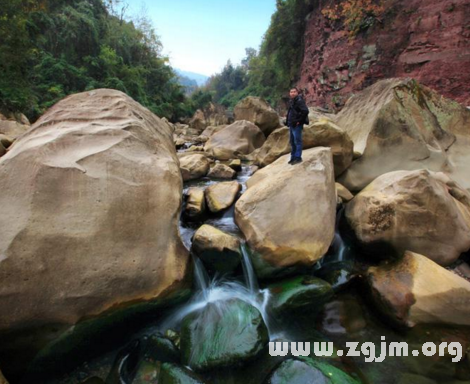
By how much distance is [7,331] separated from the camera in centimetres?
219

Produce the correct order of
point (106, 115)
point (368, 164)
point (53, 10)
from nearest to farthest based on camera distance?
point (106, 115) → point (368, 164) → point (53, 10)

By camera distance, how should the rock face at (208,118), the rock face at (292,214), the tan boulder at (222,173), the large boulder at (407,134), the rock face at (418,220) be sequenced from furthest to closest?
A: the rock face at (208,118) < the tan boulder at (222,173) < the large boulder at (407,134) < the rock face at (418,220) < the rock face at (292,214)

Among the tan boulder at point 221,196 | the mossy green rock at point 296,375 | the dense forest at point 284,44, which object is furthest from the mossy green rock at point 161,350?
the dense forest at point 284,44

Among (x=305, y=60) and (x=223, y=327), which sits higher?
(x=305, y=60)

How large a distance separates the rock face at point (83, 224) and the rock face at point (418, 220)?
2732 mm

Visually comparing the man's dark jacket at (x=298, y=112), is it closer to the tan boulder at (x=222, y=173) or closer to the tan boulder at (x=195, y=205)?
the tan boulder at (x=195, y=205)

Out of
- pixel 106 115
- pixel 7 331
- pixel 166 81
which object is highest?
pixel 166 81

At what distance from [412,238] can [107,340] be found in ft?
12.9

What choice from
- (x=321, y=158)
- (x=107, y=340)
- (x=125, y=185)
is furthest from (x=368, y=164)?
(x=107, y=340)

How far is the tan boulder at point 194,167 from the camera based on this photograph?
671cm

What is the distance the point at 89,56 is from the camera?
63.8 ft

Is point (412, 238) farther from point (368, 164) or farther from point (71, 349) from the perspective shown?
point (71, 349)

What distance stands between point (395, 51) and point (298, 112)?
12.8 m

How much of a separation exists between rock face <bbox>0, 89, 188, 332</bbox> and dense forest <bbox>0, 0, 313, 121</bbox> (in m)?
10.7
